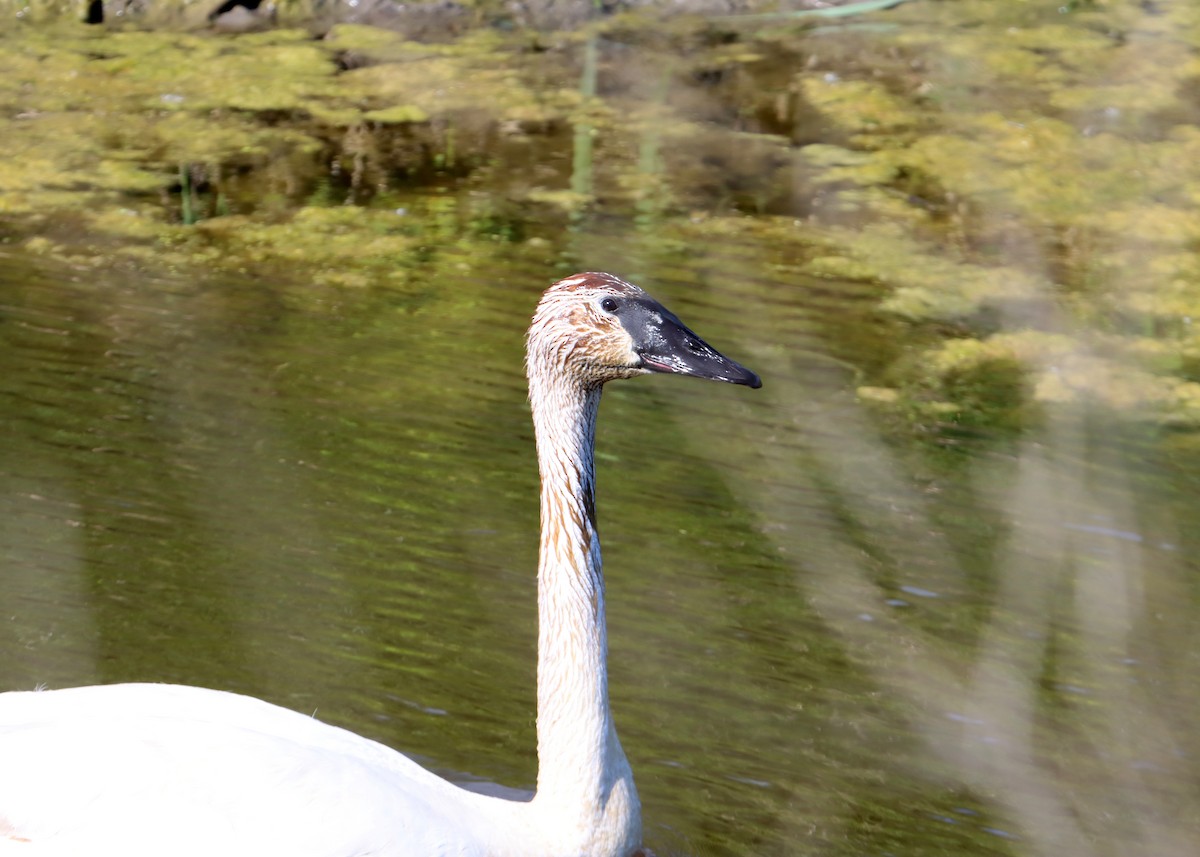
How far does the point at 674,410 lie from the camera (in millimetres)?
5133

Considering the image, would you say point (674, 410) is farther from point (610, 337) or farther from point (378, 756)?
point (378, 756)

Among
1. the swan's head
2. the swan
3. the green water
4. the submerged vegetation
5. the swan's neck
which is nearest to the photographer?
the swan

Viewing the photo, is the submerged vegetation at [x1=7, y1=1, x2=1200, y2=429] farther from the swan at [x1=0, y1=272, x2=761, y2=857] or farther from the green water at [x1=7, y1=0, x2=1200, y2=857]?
the swan at [x1=0, y1=272, x2=761, y2=857]

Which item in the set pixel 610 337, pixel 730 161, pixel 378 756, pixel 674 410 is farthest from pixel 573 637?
pixel 730 161

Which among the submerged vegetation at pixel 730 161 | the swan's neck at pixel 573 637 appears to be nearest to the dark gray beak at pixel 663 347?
the swan's neck at pixel 573 637

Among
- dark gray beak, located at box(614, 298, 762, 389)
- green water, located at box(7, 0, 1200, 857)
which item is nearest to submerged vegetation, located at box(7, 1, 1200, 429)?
green water, located at box(7, 0, 1200, 857)

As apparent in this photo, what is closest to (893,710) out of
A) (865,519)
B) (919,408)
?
(865,519)

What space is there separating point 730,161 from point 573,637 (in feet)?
14.4

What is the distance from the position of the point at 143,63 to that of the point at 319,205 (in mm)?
1830

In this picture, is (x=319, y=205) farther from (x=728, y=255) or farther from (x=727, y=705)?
(x=727, y=705)

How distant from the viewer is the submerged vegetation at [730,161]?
19.4 ft

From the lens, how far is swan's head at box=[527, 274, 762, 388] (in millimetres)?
3193

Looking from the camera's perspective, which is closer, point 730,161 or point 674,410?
point 674,410

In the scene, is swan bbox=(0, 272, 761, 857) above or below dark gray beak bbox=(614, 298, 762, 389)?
below
